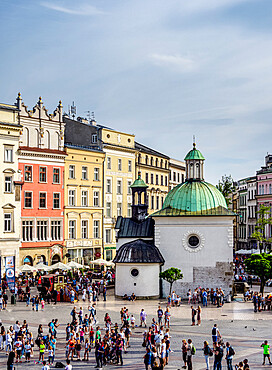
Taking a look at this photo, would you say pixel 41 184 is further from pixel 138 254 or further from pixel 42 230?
pixel 138 254

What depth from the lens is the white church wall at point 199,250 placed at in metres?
49.1

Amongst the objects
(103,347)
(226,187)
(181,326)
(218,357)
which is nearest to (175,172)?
(226,187)

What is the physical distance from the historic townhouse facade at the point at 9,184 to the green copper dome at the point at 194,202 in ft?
52.3

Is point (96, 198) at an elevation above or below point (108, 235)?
above

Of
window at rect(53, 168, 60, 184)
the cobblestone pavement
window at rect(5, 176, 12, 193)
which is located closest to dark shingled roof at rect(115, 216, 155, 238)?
the cobblestone pavement

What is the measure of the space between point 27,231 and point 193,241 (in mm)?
19901

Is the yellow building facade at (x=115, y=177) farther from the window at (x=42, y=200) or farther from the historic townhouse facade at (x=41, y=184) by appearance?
the window at (x=42, y=200)

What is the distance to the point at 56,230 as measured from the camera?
6606cm

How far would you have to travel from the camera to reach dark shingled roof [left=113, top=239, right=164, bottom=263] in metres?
48.2

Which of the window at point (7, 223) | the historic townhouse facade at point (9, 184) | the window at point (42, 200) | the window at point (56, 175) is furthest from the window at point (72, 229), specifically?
the window at point (7, 223)

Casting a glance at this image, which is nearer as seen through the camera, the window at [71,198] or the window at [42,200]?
the window at [42,200]

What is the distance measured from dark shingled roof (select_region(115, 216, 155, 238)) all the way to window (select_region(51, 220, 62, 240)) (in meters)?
13.3

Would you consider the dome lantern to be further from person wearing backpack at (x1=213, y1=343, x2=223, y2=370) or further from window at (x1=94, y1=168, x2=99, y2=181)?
person wearing backpack at (x1=213, y1=343, x2=223, y2=370)

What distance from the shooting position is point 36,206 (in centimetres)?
6350
